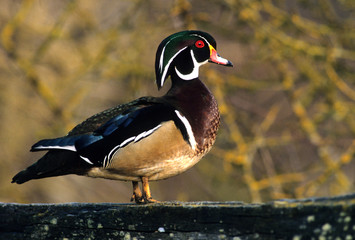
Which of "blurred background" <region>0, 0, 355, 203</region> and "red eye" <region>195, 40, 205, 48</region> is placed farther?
"blurred background" <region>0, 0, 355, 203</region>

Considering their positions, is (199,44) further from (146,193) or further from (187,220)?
(187,220)

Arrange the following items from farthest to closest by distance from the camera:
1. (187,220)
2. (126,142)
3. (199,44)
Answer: (199,44)
(126,142)
(187,220)

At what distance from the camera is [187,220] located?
1.63 meters

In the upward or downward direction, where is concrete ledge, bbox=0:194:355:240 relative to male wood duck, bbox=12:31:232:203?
downward

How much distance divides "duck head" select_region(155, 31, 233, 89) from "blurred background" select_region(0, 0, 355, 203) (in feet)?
7.76

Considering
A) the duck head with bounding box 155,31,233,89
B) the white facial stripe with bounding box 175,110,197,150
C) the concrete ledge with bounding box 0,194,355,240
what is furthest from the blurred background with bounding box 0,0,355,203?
the concrete ledge with bounding box 0,194,355,240

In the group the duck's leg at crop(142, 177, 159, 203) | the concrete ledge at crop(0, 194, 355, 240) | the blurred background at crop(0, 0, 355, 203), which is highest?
the blurred background at crop(0, 0, 355, 203)

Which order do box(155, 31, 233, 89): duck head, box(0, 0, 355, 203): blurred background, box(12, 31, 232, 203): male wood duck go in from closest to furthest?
box(12, 31, 232, 203): male wood duck → box(155, 31, 233, 89): duck head → box(0, 0, 355, 203): blurred background

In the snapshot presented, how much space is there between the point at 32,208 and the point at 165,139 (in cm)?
66

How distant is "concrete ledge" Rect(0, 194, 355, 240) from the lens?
135 cm

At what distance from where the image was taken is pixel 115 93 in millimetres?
7508

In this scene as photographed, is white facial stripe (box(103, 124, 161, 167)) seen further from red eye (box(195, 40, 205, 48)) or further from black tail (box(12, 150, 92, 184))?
red eye (box(195, 40, 205, 48))

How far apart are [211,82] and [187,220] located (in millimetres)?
3988

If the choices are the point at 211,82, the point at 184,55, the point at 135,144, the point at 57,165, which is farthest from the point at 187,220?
the point at 211,82
